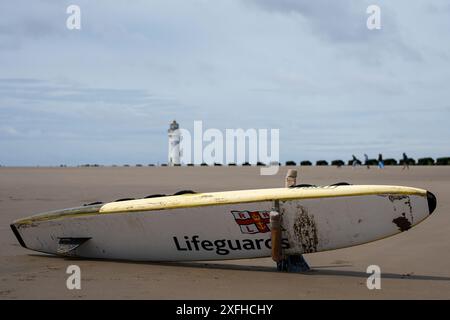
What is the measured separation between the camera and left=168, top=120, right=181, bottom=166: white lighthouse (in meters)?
69.2

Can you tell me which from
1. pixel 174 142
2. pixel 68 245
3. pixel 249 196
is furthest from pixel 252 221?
pixel 174 142

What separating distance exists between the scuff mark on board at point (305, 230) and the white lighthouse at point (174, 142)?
205 ft

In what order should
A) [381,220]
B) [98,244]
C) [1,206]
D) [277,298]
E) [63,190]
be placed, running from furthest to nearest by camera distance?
1. [63,190]
2. [1,206]
3. [98,244]
4. [381,220]
5. [277,298]

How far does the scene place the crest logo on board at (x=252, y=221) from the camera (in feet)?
21.6

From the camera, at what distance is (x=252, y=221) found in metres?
6.63

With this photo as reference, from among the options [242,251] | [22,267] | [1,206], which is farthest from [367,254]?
[1,206]

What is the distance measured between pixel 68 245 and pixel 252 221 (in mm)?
2274

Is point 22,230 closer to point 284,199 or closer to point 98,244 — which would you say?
point 98,244

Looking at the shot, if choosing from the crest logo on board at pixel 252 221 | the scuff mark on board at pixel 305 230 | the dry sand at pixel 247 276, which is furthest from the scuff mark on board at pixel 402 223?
the crest logo on board at pixel 252 221

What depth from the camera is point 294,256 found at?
21.5ft

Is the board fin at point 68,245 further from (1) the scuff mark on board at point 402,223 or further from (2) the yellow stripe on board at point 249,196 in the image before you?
(1) the scuff mark on board at point 402,223

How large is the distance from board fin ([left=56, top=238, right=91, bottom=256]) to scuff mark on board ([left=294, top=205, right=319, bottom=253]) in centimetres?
257

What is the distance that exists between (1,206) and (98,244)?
205 inches

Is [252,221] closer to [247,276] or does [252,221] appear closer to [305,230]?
[305,230]
